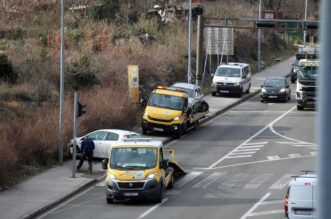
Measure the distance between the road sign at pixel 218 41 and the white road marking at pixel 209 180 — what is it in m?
34.8

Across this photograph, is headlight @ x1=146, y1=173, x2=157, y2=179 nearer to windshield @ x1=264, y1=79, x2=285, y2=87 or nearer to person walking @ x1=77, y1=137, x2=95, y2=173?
person walking @ x1=77, y1=137, x2=95, y2=173

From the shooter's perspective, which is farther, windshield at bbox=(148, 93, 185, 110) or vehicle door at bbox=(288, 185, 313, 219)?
windshield at bbox=(148, 93, 185, 110)

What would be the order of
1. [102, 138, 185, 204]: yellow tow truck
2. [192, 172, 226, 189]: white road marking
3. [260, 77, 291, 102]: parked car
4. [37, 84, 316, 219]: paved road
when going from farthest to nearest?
[260, 77, 291, 102]: parked car < [192, 172, 226, 189]: white road marking < [102, 138, 185, 204]: yellow tow truck < [37, 84, 316, 219]: paved road

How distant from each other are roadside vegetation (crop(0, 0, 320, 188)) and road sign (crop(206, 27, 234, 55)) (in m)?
2.34

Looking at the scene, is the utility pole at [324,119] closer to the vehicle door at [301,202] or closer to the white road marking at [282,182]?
the vehicle door at [301,202]

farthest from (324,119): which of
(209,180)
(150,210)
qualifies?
(209,180)

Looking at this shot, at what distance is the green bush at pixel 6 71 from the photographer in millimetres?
37062

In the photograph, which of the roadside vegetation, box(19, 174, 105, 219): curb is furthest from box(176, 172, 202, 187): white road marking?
the roadside vegetation

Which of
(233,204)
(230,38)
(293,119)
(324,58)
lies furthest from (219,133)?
(324,58)

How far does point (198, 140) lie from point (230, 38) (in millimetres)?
28843

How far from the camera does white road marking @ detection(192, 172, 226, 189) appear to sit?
25.6 m

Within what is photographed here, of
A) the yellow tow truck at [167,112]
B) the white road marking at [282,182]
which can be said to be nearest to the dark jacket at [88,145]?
the white road marking at [282,182]

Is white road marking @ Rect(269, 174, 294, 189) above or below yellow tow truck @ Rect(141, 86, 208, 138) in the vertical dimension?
below

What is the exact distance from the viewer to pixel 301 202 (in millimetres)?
17781
